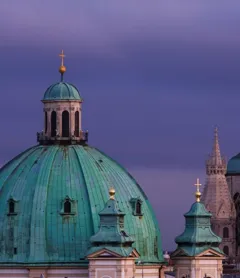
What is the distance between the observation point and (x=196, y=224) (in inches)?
5969

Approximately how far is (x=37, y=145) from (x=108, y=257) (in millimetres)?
12523

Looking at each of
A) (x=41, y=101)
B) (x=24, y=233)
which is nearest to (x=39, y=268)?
(x=24, y=233)

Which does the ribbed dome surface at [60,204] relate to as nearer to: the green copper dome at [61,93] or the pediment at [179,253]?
the pediment at [179,253]

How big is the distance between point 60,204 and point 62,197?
470 millimetres

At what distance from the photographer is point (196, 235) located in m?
151

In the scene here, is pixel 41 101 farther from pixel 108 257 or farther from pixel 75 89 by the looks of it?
pixel 108 257

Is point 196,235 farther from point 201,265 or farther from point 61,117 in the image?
point 61,117

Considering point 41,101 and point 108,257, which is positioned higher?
point 41,101

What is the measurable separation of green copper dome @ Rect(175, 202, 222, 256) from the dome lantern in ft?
29.3

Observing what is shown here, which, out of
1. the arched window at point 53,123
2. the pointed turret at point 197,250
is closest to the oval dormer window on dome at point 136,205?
the pointed turret at point 197,250

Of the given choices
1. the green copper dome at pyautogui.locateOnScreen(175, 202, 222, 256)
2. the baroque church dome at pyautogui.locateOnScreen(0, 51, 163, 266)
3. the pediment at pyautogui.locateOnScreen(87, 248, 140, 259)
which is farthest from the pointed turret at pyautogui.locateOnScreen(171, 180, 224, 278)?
the pediment at pyautogui.locateOnScreen(87, 248, 140, 259)

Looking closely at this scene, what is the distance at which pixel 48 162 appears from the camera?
15188 centimetres

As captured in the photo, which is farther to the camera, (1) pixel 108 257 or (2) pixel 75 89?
(2) pixel 75 89

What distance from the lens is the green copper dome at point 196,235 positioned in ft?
494
